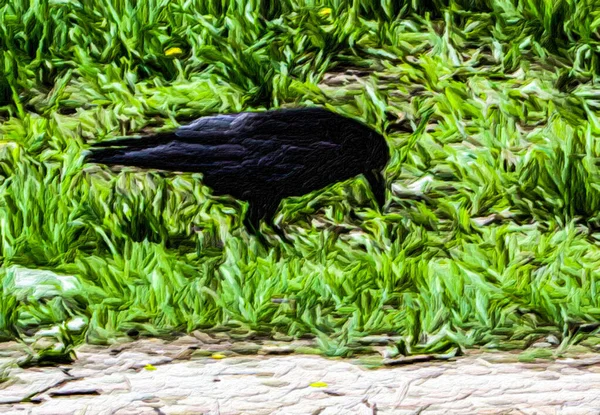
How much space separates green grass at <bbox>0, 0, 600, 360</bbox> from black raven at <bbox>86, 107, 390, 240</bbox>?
32 centimetres

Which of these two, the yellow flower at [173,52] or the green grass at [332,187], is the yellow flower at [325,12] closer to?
the green grass at [332,187]

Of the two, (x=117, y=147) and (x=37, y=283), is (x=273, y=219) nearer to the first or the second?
(x=117, y=147)

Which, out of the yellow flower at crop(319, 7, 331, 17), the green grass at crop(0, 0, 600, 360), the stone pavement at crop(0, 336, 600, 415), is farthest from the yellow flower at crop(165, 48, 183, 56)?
the stone pavement at crop(0, 336, 600, 415)

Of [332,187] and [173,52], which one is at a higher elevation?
[173,52]

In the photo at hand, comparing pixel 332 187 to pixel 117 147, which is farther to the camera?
pixel 332 187

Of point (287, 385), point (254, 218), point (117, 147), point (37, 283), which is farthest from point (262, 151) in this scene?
point (287, 385)

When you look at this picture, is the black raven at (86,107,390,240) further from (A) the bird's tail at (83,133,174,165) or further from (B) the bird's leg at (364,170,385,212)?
(B) the bird's leg at (364,170,385,212)

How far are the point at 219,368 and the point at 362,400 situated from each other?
61 centimetres

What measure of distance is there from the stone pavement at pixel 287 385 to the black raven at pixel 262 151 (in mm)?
1202

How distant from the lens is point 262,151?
475 centimetres

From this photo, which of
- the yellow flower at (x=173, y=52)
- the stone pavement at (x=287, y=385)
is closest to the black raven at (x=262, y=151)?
the stone pavement at (x=287, y=385)

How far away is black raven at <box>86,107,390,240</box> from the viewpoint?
15.4ft

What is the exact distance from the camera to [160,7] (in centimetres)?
652

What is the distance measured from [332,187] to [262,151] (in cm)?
74
